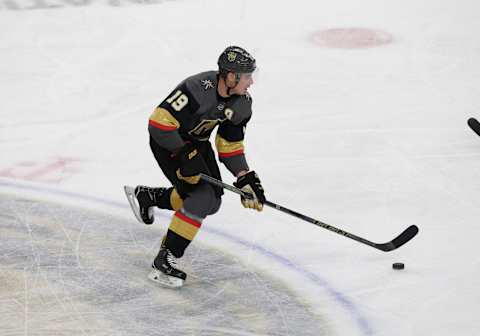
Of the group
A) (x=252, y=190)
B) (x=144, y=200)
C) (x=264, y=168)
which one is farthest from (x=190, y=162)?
(x=264, y=168)

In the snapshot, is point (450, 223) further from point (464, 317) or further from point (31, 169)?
point (31, 169)

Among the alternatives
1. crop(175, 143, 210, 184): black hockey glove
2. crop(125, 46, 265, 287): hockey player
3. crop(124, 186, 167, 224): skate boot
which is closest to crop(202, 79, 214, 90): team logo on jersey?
crop(125, 46, 265, 287): hockey player

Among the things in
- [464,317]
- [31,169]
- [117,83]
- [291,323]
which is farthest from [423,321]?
[117,83]

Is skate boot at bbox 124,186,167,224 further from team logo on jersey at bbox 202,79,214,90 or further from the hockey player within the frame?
team logo on jersey at bbox 202,79,214,90

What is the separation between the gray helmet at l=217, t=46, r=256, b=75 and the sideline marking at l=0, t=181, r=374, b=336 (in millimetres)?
979

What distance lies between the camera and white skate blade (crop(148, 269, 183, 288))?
4.34 metres

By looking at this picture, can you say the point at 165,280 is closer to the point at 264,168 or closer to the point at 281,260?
the point at 281,260

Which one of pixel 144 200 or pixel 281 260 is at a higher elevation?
pixel 144 200

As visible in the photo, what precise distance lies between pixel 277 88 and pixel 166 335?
3.42m

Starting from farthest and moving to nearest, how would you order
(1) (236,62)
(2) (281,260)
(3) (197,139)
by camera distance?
(2) (281,260) < (3) (197,139) < (1) (236,62)

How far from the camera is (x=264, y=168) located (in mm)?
5734

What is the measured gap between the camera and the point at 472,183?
5.50 metres

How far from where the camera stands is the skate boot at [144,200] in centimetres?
482

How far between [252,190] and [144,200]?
2.46 ft
